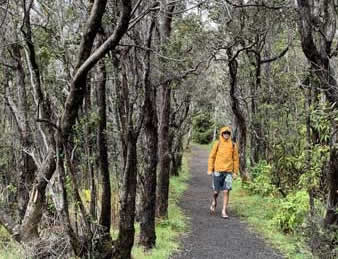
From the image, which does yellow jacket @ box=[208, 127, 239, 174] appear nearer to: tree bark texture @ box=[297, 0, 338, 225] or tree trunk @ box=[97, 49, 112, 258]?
tree bark texture @ box=[297, 0, 338, 225]

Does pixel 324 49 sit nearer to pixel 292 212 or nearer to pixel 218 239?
pixel 292 212

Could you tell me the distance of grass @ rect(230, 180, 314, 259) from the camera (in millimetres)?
7704

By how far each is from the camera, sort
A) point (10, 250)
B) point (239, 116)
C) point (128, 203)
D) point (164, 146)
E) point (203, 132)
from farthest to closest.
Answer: point (203, 132) < point (239, 116) < point (164, 146) < point (10, 250) < point (128, 203)

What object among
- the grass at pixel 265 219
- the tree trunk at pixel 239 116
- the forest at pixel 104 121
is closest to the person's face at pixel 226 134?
the forest at pixel 104 121

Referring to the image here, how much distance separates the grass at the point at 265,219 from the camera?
770 cm

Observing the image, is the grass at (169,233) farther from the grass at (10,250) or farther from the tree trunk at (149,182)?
the grass at (10,250)

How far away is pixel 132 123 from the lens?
21.0ft

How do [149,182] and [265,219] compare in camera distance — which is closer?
[149,182]

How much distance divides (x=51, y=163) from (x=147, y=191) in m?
1.80

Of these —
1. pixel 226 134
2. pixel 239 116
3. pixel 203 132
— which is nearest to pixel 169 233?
pixel 226 134

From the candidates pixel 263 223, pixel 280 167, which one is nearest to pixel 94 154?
pixel 263 223

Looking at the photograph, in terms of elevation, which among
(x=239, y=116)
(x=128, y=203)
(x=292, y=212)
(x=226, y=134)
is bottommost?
(x=292, y=212)

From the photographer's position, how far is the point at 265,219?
10797mm

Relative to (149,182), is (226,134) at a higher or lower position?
higher
